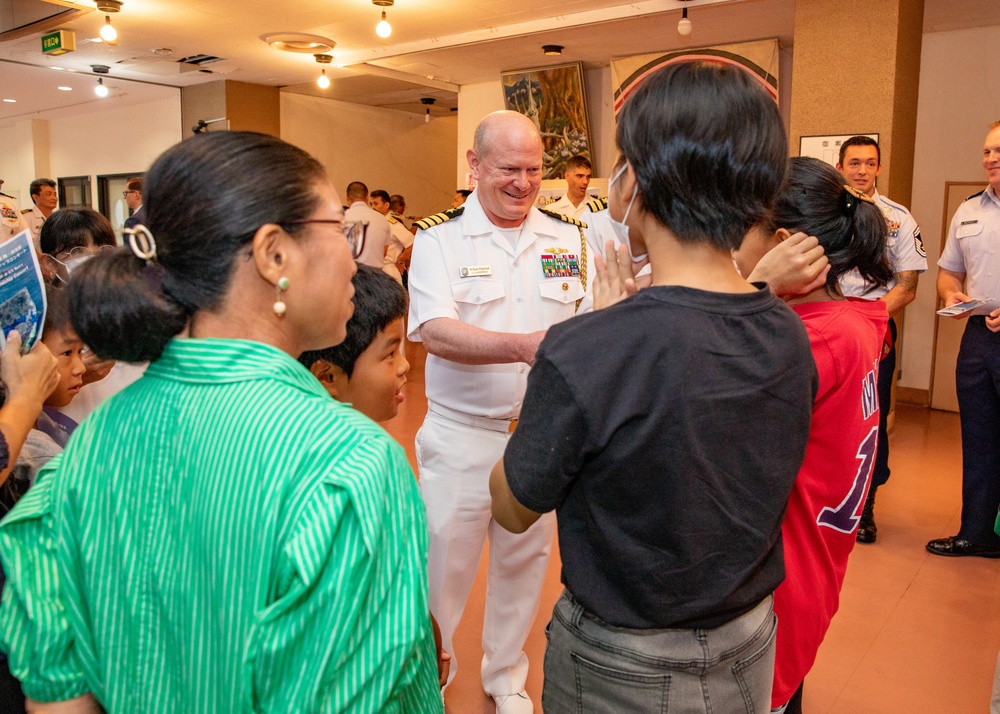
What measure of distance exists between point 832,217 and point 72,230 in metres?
2.93

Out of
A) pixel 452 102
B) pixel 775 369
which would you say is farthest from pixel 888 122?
pixel 452 102

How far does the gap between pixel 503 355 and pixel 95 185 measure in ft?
53.6

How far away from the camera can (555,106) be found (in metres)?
9.52

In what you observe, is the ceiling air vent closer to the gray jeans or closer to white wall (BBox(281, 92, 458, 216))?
white wall (BBox(281, 92, 458, 216))

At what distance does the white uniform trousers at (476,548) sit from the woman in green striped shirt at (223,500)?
1.41 meters

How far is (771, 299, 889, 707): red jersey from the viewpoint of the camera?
4.88 feet

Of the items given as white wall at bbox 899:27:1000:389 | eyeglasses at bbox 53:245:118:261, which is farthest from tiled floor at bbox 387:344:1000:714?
white wall at bbox 899:27:1000:389

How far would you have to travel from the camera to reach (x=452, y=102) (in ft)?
41.8

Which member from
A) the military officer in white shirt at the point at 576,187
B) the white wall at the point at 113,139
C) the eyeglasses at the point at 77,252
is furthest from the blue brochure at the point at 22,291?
the white wall at the point at 113,139

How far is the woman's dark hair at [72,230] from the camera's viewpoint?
322cm

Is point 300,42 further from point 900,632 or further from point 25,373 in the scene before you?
point 900,632

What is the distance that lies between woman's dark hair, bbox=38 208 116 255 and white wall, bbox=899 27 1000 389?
6.70 m

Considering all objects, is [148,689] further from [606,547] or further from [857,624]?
A: [857,624]

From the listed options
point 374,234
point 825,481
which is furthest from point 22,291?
point 374,234
